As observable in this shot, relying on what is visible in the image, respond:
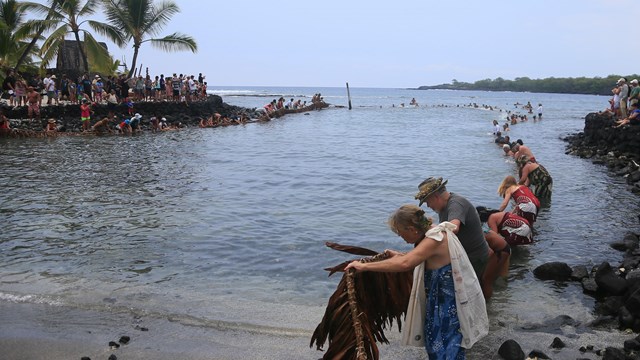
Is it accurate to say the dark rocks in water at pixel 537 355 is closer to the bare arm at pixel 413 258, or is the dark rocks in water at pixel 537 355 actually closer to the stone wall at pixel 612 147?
the bare arm at pixel 413 258

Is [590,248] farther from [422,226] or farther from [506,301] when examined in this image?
[422,226]

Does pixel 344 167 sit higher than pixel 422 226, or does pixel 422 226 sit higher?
pixel 422 226

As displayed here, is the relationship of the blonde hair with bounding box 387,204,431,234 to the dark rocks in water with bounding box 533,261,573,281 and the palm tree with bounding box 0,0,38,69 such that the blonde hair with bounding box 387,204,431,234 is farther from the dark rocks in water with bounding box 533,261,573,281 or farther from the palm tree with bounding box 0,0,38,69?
the palm tree with bounding box 0,0,38,69

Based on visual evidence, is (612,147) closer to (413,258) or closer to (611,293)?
(611,293)

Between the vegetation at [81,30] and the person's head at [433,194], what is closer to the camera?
the person's head at [433,194]

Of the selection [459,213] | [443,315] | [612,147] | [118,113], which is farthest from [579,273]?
[118,113]

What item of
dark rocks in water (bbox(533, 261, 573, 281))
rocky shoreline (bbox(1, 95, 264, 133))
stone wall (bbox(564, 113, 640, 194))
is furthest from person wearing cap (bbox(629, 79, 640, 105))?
rocky shoreline (bbox(1, 95, 264, 133))

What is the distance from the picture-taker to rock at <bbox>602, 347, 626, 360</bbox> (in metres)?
5.35

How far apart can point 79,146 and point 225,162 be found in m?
7.13

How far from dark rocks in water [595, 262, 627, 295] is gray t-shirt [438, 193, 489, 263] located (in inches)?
131

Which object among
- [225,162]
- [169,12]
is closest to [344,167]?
[225,162]

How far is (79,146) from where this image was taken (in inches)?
966

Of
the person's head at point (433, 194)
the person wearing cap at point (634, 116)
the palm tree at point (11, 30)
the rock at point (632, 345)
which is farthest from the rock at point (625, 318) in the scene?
the palm tree at point (11, 30)

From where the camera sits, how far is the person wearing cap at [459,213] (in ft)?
16.3
